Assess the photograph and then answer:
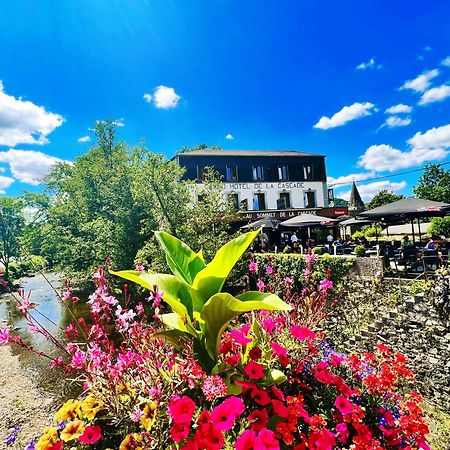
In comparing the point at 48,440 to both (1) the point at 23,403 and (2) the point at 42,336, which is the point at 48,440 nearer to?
(1) the point at 23,403

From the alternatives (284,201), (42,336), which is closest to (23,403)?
(42,336)

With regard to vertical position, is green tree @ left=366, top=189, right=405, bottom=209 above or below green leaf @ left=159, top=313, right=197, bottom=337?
above

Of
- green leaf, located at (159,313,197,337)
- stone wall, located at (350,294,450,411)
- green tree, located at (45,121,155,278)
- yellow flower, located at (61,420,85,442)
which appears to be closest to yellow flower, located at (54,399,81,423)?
yellow flower, located at (61,420,85,442)

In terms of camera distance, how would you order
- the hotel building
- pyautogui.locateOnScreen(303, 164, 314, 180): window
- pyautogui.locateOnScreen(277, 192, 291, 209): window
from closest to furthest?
the hotel building → pyautogui.locateOnScreen(277, 192, 291, 209): window → pyautogui.locateOnScreen(303, 164, 314, 180): window

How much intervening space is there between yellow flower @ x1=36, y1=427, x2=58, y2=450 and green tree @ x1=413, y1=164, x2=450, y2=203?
137 feet

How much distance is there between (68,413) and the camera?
6.01ft

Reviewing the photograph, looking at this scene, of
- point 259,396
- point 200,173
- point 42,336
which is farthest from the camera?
point 200,173

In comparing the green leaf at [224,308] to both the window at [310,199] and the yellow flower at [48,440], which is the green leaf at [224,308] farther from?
the window at [310,199]

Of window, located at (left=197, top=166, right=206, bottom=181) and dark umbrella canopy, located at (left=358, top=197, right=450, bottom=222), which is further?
window, located at (left=197, top=166, right=206, bottom=181)

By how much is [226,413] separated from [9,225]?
43.8 meters

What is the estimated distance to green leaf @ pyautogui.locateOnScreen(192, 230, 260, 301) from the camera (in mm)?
2035

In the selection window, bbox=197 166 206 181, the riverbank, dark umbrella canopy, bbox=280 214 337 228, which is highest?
window, bbox=197 166 206 181

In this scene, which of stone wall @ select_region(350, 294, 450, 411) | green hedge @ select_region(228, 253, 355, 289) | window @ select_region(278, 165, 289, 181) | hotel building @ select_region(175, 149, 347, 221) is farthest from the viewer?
window @ select_region(278, 165, 289, 181)

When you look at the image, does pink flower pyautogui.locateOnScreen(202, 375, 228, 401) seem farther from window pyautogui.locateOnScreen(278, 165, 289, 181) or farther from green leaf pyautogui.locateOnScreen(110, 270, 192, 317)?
window pyautogui.locateOnScreen(278, 165, 289, 181)
